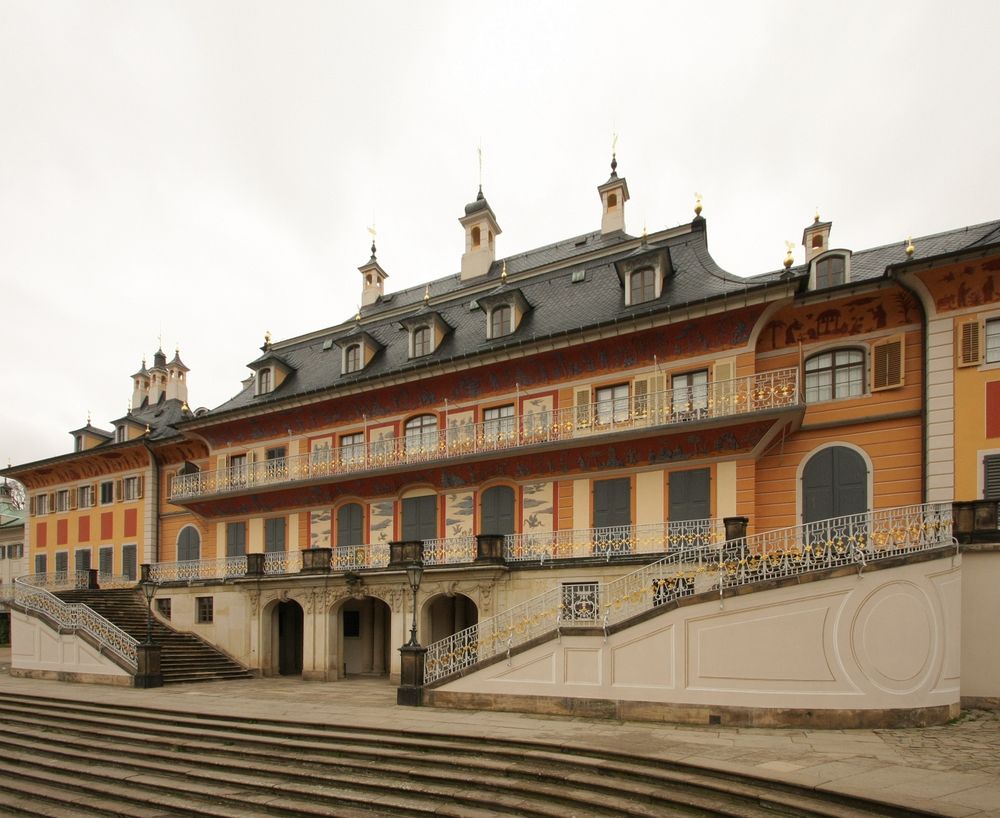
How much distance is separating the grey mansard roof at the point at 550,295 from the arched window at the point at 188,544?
17.8 ft

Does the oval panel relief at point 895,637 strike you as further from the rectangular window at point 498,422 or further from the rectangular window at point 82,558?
the rectangular window at point 82,558

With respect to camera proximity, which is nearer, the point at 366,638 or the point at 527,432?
A: the point at 527,432

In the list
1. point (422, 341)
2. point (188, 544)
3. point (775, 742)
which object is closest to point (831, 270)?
point (775, 742)

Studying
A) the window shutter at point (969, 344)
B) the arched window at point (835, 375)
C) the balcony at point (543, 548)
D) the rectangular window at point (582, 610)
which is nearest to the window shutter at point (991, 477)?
the window shutter at point (969, 344)

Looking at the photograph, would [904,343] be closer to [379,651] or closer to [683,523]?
[683,523]

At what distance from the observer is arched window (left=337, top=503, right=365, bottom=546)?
2514 cm

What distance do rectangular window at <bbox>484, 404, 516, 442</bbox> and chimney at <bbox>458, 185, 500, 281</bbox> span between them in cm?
956

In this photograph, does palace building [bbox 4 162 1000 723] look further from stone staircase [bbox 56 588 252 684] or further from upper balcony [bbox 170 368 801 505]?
stone staircase [bbox 56 588 252 684]

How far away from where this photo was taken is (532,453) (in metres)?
21.3

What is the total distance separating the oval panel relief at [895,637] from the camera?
12.8m

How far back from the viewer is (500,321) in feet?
79.4

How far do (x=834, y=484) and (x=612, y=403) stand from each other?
19.8ft

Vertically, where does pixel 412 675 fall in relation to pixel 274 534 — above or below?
below

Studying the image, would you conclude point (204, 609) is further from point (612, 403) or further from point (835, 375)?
point (835, 375)
